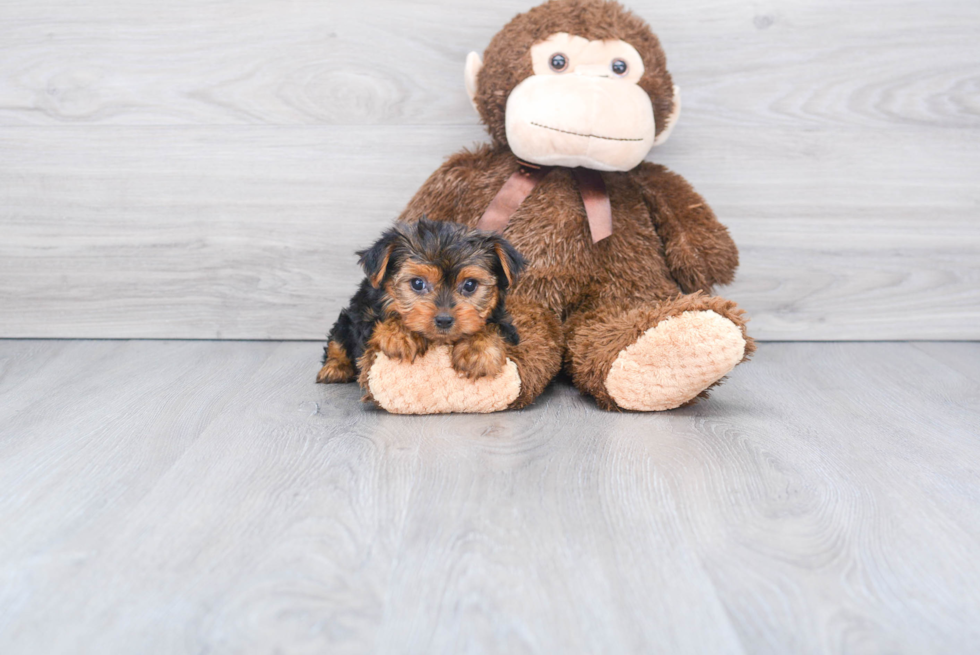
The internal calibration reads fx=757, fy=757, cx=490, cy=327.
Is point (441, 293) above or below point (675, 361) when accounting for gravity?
above

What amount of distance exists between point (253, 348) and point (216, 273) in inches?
10.8

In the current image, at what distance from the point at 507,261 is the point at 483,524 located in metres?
0.64

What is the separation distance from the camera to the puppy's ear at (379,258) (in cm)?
161

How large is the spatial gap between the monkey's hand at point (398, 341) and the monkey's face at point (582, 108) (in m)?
0.58

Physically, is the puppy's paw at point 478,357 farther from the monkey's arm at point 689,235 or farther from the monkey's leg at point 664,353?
the monkey's arm at point 689,235

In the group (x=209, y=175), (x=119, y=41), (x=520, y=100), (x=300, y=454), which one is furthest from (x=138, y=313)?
(x=520, y=100)

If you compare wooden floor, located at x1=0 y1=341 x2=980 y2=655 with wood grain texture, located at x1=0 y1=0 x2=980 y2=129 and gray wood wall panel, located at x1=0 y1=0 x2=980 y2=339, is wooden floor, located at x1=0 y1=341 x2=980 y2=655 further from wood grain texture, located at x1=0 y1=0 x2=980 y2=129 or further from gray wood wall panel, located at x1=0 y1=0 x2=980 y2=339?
wood grain texture, located at x1=0 y1=0 x2=980 y2=129

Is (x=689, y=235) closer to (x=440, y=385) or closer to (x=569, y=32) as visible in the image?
(x=569, y=32)

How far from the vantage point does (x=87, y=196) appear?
2.36 metres

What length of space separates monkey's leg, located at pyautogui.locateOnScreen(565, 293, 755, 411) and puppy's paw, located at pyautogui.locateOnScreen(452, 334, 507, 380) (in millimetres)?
254

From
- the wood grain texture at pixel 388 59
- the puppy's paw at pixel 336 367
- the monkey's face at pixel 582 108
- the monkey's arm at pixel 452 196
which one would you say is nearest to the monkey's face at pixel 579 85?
the monkey's face at pixel 582 108

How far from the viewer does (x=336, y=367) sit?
1.99 meters

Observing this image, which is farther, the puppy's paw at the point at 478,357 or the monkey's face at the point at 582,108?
the monkey's face at the point at 582,108

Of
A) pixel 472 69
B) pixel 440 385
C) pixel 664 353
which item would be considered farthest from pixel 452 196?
pixel 664 353
